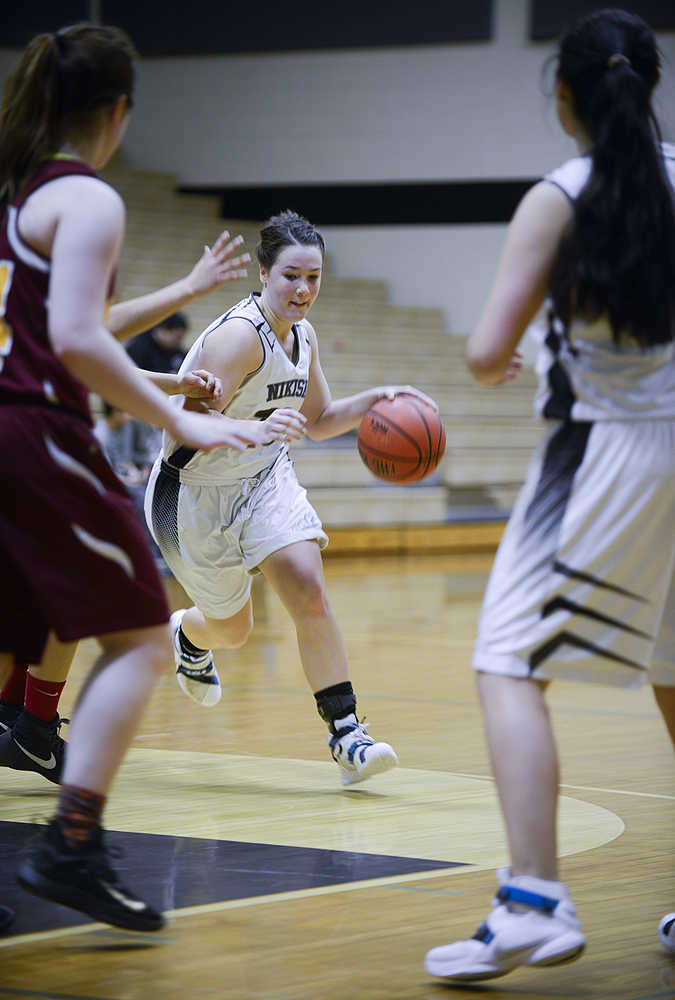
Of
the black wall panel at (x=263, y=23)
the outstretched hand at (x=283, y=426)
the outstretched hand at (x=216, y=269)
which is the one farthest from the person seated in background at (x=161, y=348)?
the black wall panel at (x=263, y=23)

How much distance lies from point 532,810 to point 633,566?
0.41m

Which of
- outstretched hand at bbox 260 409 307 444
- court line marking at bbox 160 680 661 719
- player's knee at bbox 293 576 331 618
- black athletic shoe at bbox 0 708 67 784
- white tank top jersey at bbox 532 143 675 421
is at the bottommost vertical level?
court line marking at bbox 160 680 661 719

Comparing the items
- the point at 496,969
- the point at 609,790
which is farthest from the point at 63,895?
the point at 609,790

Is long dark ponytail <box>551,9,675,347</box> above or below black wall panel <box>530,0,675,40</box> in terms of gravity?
above

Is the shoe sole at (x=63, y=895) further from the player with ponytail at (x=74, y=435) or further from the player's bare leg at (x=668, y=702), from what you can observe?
the player's bare leg at (x=668, y=702)

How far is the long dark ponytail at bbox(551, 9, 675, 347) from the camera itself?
2.28m

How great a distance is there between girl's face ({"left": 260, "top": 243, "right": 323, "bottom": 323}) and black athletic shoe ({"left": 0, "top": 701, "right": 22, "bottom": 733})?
1293 mm

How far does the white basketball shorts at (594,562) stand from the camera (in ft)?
7.57

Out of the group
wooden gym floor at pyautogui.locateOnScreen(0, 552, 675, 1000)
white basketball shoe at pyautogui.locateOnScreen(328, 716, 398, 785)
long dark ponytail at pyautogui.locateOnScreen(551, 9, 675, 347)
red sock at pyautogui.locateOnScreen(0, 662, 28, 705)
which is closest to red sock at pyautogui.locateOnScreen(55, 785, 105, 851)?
wooden gym floor at pyautogui.locateOnScreen(0, 552, 675, 1000)

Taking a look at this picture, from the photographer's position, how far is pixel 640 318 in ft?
7.55

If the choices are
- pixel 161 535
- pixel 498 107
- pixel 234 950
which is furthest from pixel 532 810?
pixel 498 107

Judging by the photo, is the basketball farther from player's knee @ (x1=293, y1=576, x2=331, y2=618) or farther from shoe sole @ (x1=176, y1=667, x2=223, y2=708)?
shoe sole @ (x1=176, y1=667, x2=223, y2=708)

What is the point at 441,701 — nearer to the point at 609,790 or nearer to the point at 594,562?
the point at 609,790

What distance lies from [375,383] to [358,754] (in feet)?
33.7
